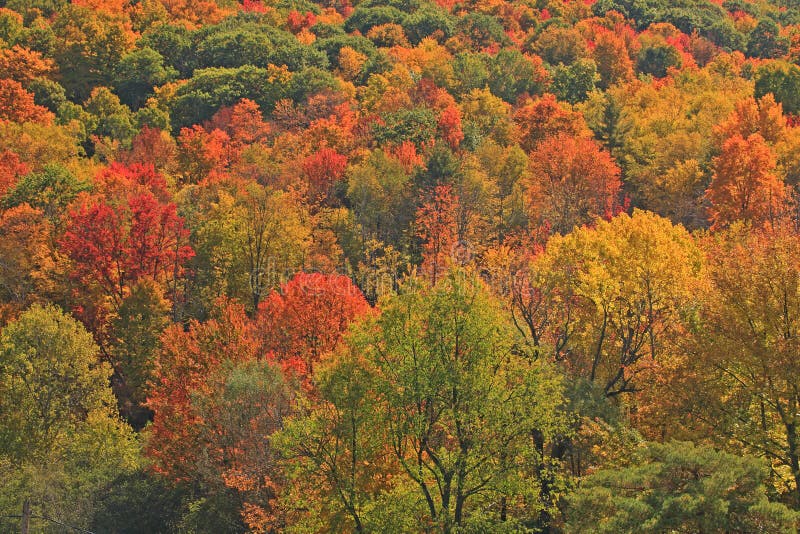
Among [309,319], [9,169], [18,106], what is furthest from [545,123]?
[18,106]

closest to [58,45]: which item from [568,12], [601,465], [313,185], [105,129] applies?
[105,129]

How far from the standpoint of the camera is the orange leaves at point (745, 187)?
185 feet

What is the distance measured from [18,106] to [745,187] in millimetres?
73713

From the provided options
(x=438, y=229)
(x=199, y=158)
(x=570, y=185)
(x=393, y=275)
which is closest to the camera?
(x=393, y=275)

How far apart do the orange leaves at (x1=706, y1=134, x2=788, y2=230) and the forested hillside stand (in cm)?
22

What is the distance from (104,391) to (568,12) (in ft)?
360

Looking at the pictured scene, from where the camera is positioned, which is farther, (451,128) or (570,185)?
(451,128)

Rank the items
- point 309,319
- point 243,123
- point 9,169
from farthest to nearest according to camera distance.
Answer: point 243,123, point 9,169, point 309,319

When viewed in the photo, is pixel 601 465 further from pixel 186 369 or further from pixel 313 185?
pixel 313 185

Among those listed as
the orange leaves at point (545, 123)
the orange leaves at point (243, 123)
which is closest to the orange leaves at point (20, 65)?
the orange leaves at point (243, 123)

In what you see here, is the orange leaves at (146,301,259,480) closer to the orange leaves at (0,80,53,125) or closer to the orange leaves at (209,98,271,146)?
the orange leaves at (209,98,271,146)

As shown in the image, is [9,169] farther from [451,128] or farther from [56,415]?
[451,128]

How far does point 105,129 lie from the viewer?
97812mm

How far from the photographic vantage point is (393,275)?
59.2 metres
